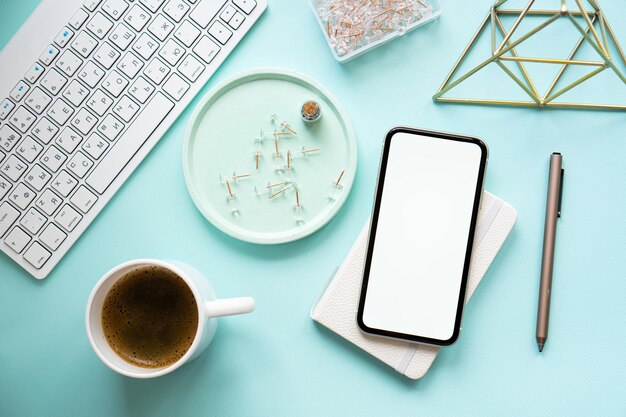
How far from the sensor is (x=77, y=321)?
0.73 metres

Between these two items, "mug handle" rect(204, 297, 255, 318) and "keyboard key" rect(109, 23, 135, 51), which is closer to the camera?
"mug handle" rect(204, 297, 255, 318)

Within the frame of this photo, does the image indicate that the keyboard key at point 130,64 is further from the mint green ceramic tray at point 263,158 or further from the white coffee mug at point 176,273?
the white coffee mug at point 176,273

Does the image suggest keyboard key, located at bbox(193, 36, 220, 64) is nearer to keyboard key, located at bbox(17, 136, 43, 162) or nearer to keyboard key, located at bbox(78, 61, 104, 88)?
keyboard key, located at bbox(78, 61, 104, 88)

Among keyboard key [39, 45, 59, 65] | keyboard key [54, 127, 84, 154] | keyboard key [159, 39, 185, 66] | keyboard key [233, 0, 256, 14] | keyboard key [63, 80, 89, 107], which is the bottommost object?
keyboard key [54, 127, 84, 154]

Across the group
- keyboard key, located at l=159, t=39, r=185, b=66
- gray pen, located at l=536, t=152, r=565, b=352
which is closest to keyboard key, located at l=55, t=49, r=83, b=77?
keyboard key, located at l=159, t=39, r=185, b=66

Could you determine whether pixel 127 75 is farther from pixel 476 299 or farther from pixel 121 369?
pixel 476 299

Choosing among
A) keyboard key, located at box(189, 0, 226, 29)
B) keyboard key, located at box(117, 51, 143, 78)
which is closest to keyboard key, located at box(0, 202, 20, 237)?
keyboard key, located at box(117, 51, 143, 78)

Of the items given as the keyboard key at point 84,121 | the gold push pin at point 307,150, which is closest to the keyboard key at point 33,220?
the keyboard key at point 84,121

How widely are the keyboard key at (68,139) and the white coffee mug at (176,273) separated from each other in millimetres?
179

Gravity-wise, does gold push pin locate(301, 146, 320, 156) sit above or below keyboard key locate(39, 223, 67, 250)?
above

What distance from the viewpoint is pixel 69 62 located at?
2.30ft

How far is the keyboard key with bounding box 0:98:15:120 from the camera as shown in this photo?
2.30 ft

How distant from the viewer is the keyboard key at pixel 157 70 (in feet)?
2.27

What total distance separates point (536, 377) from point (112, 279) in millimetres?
509
